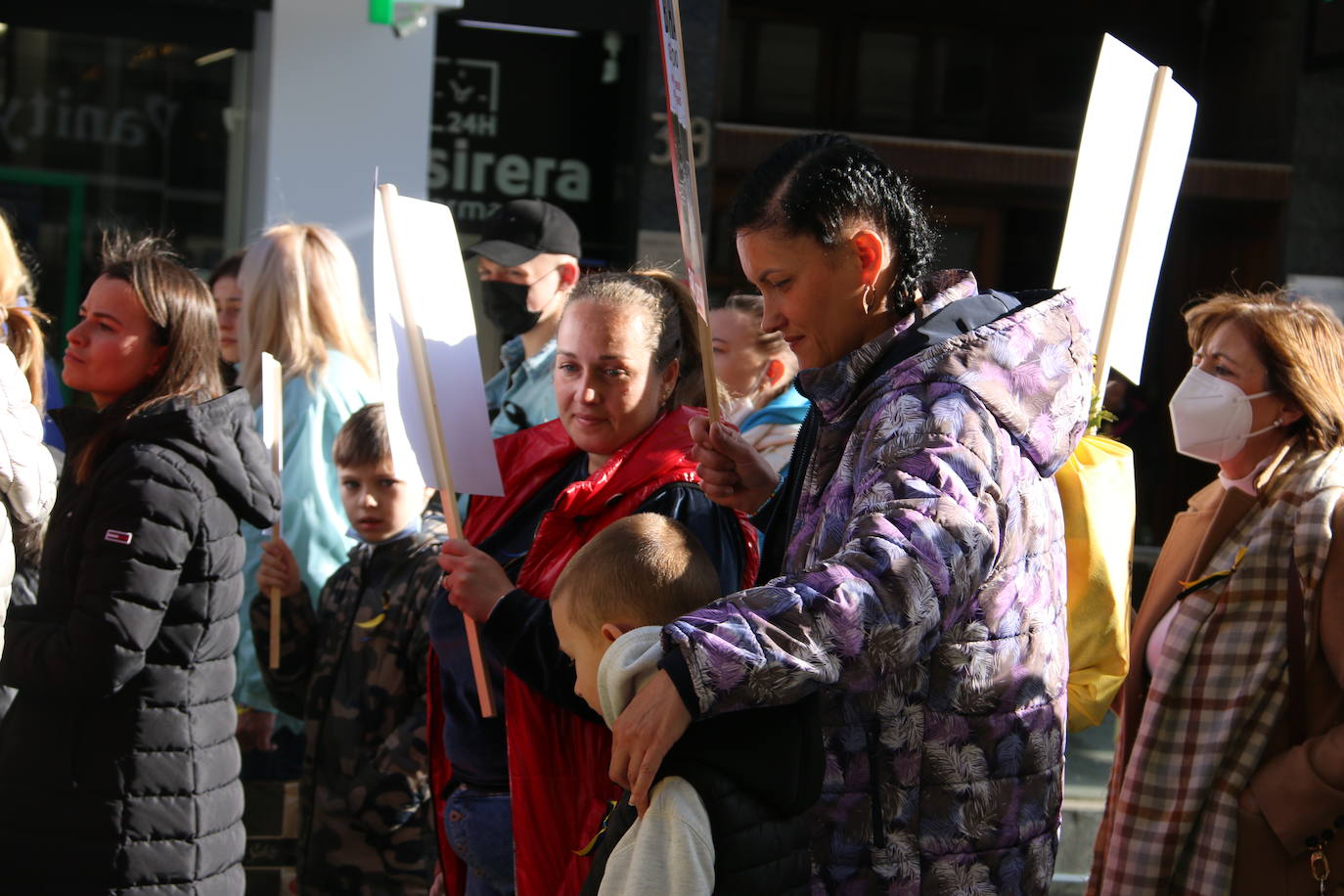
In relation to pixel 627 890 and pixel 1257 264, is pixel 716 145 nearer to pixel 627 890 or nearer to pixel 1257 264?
pixel 1257 264

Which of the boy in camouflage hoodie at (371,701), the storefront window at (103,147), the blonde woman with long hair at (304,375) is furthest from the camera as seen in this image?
the storefront window at (103,147)

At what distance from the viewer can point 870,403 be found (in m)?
2.22

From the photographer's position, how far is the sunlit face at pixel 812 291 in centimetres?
230

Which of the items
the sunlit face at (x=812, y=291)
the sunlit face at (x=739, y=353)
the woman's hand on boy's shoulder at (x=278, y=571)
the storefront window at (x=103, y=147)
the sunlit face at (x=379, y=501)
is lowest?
the woman's hand on boy's shoulder at (x=278, y=571)

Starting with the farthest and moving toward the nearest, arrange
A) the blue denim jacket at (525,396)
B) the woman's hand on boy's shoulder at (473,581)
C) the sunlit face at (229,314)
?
the sunlit face at (229,314) < the blue denim jacket at (525,396) < the woman's hand on boy's shoulder at (473,581)

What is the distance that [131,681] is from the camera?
11.0 feet

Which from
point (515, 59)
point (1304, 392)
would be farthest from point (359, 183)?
point (1304, 392)

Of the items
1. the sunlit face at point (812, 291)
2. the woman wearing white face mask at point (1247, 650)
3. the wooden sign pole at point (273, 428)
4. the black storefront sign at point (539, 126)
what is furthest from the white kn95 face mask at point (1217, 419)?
the black storefront sign at point (539, 126)

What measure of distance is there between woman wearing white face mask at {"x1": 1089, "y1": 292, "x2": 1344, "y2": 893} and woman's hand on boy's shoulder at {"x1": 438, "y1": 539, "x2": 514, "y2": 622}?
1.54 m

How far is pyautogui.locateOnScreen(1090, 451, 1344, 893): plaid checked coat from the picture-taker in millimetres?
3102

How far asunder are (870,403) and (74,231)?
6.87 metres

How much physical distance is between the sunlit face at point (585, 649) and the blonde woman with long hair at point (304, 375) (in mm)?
2392

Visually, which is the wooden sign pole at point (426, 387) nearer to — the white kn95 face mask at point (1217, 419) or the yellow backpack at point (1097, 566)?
the yellow backpack at point (1097, 566)

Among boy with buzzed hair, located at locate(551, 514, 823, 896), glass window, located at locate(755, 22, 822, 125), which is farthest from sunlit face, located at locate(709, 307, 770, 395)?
glass window, located at locate(755, 22, 822, 125)
